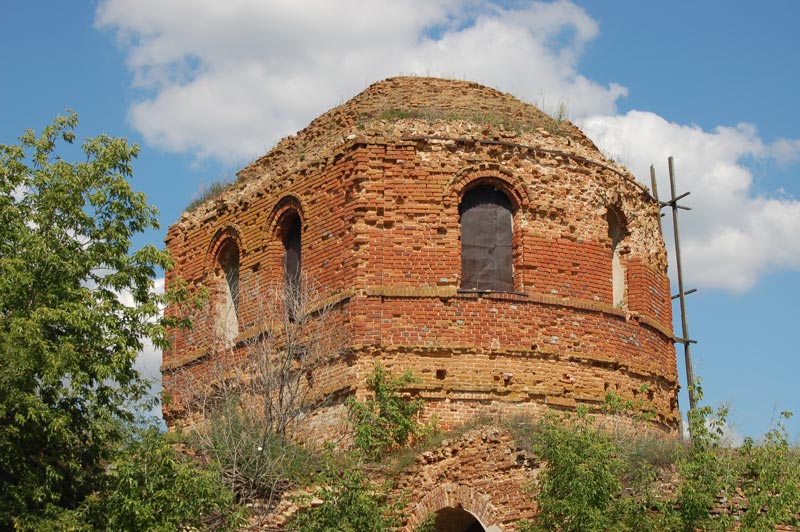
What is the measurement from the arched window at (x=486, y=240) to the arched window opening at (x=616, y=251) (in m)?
1.96

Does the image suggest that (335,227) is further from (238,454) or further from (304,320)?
(238,454)

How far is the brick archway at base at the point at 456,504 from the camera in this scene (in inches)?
563

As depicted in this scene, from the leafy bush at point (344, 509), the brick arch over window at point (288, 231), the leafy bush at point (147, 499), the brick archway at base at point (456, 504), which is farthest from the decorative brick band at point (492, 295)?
the leafy bush at point (147, 499)

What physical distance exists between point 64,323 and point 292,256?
5.52 m

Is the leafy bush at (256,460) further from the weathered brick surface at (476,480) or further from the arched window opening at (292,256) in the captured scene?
the arched window opening at (292,256)

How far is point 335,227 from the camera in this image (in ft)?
58.4

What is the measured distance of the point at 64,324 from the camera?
46.1 ft

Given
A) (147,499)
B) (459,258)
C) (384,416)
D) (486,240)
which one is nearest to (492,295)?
(459,258)

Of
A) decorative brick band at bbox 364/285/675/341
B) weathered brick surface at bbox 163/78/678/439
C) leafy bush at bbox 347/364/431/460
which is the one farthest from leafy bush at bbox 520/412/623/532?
decorative brick band at bbox 364/285/675/341

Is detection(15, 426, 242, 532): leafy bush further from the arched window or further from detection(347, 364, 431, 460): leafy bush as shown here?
the arched window

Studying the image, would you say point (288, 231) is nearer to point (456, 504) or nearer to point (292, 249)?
point (292, 249)

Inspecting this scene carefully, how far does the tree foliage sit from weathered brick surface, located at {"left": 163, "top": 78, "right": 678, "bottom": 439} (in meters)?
3.74

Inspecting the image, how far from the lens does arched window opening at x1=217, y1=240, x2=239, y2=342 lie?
1962 cm

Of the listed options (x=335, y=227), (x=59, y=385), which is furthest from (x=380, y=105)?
(x=59, y=385)
